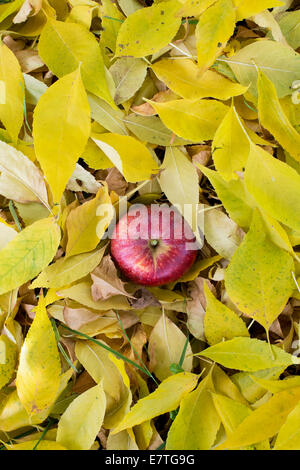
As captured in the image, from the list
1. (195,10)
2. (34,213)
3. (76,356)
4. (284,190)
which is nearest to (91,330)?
(76,356)

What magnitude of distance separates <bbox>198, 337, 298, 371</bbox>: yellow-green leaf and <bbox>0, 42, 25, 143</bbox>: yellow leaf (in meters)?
0.32

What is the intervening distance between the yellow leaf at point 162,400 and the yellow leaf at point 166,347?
22 millimetres

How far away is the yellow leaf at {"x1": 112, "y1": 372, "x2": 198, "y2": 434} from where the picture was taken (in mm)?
525

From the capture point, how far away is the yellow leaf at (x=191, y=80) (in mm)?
541

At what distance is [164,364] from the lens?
22.3 inches

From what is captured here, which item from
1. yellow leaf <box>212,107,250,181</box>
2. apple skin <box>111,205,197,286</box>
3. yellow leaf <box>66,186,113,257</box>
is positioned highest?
yellow leaf <box>212,107,250,181</box>

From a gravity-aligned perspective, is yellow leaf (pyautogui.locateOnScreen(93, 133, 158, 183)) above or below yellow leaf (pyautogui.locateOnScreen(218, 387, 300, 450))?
above

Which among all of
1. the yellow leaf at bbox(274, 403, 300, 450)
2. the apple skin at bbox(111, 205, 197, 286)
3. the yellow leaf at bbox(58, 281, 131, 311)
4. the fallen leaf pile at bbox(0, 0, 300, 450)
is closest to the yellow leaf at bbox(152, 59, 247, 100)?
the fallen leaf pile at bbox(0, 0, 300, 450)

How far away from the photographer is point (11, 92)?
22.0 inches

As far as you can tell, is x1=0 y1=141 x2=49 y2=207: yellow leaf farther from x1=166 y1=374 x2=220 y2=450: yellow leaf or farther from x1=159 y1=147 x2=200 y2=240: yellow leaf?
x1=166 y1=374 x2=220 y2=450: yellow leaf

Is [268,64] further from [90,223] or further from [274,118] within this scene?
[90,223]

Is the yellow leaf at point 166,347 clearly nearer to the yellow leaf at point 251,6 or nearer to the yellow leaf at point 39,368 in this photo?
the yellow leaf at point 39,368

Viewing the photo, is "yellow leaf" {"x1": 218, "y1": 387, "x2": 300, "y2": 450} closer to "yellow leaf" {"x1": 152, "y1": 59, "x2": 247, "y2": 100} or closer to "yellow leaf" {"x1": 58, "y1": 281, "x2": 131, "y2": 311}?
"yellow leaf" {"x1": 58, "y1": 281, "x2": 131, "y2": 311}
